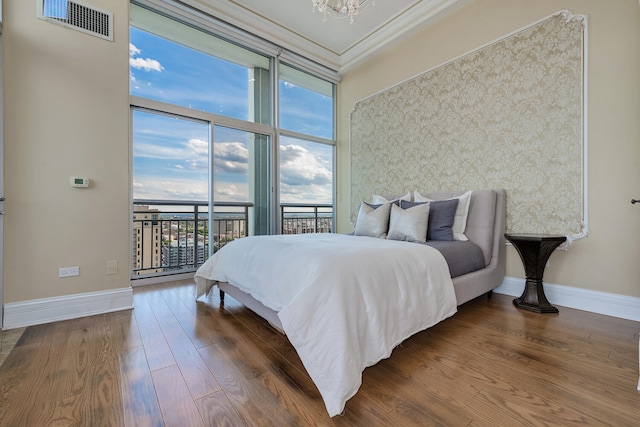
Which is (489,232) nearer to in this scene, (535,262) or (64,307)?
(535,262)

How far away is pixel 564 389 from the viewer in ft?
4.21

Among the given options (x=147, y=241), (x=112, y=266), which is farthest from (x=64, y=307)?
(x=147, y=241)

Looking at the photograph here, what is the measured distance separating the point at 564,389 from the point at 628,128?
2.12 metres

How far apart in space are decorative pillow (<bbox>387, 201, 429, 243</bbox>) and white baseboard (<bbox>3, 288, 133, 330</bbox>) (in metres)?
2.51

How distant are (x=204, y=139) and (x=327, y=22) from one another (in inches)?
92.4

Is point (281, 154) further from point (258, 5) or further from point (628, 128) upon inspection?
point (628, 128)

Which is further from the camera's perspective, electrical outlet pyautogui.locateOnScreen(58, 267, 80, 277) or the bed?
electrical outlet pyautogui.locateOnScreen(58, 267, 80, 277)

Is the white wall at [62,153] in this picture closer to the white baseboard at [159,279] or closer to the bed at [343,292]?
the white baseboard at [159,279]

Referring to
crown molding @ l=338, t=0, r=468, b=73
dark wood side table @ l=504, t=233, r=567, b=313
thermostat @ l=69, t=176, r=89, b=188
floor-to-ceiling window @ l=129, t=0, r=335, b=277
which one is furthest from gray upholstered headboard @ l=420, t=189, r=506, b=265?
thermostat @ l=69, t=176, r=89, b=188

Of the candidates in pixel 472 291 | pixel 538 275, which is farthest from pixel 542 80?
pixel 472 291

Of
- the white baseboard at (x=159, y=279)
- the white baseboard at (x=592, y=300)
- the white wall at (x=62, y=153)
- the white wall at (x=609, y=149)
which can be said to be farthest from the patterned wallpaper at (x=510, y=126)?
the white wall at (x=62, y=153)

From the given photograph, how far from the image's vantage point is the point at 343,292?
129 centimetres

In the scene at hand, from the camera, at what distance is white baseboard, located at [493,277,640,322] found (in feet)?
6.89

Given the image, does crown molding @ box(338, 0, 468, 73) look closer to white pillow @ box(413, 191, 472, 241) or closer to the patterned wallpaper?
the patterned wallpaper
